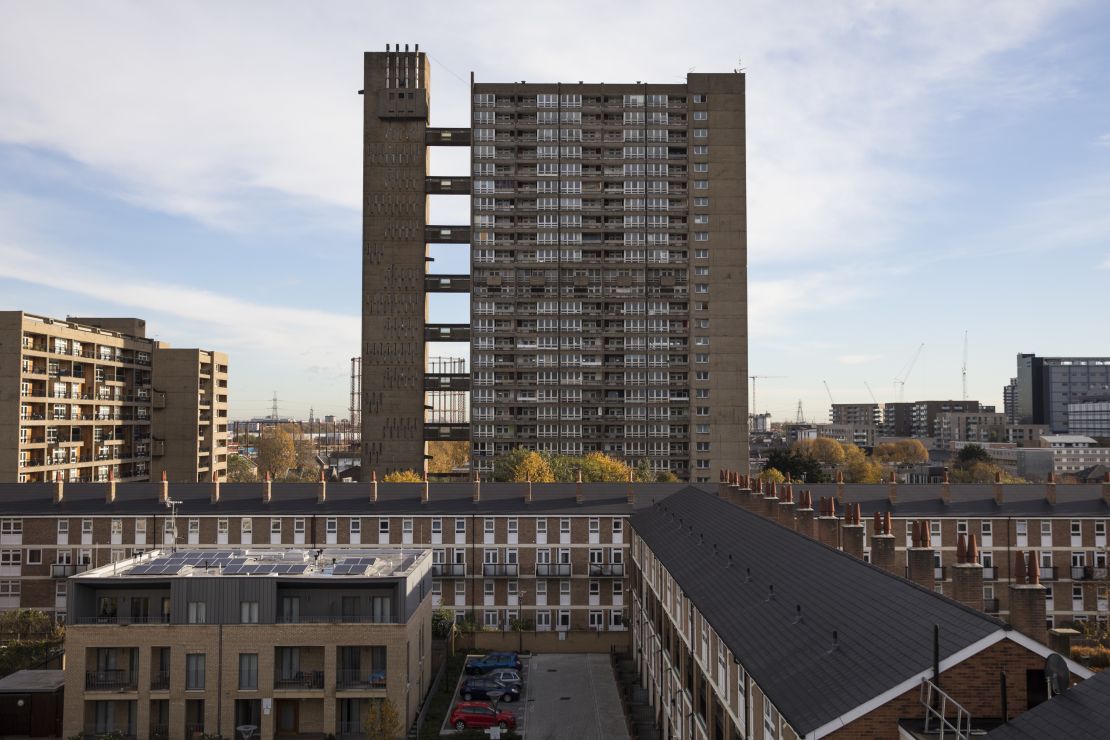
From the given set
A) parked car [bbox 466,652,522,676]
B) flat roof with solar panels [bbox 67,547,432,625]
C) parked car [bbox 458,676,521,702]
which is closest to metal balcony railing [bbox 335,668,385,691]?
flat roof with solar panels [bbox 67,547,432,625]

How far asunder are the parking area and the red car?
2.13ft

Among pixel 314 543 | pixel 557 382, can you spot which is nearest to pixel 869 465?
pixel 557 382

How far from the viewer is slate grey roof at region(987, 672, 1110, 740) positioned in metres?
15.8

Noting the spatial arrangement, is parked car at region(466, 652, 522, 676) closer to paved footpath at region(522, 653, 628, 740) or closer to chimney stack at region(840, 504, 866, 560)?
paved footpath at region(522, 653, 628, 740)

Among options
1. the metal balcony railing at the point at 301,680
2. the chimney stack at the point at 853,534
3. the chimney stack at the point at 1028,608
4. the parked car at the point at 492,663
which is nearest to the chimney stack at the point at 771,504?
the chimney stack at the point at 853,534

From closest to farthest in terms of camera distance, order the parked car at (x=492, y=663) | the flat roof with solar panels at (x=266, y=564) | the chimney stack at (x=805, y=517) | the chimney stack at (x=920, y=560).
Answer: the chimney stack at (x=920, y=560)
the chimney stack at (x=805, y=517)
the flat roof with solar panels at (x=266, y=564)
the parked car at (x=492, y=663)

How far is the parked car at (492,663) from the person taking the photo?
5897 cm

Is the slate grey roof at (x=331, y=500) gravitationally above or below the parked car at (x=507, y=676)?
above

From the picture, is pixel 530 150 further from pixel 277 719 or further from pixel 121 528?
pixel 277 719

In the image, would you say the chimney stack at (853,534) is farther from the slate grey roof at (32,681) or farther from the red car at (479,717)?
the slate grey roof at (32,681)

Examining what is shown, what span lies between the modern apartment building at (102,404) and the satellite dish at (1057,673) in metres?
95.3

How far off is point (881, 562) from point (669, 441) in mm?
99908

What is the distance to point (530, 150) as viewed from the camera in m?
134

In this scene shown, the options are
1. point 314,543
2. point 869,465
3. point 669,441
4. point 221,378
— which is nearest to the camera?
point 314,543
